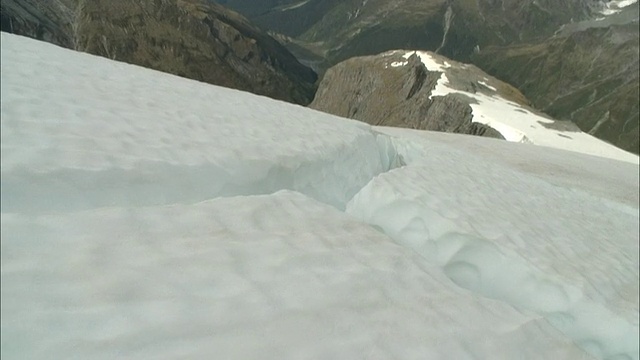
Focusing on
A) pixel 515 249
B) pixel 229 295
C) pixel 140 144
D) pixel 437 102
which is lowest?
pixel 437 102

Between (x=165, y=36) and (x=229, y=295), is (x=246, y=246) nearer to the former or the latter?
(x=229, y=295)

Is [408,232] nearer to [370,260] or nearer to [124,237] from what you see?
[370,260]

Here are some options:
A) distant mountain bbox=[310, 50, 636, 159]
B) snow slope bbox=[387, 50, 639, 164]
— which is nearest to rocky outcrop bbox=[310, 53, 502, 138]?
distant mountain bbox=[310, 50, 636, 159]

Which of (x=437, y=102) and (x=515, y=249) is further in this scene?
(x=437, y=102)

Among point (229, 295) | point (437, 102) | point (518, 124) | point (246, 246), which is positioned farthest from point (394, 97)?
point (229, 295)

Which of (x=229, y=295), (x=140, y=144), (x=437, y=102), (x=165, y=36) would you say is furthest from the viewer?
(x=165, y=36)

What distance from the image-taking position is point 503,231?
24.0 ft

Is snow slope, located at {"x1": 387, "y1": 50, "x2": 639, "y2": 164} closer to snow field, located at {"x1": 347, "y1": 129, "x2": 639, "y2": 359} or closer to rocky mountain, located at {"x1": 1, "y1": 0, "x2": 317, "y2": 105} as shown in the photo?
snow field, located at {"x1": 347, "y1": 129, "x2": 639, "y2": 359}

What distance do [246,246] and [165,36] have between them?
12280 cm

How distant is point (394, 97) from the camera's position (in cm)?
6569

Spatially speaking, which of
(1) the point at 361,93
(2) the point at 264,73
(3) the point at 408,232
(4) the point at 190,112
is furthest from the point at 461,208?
(2) the point at 264,73

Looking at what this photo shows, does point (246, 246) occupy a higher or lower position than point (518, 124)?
higher

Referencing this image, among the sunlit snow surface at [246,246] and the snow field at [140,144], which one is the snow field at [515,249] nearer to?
the sunlit snow surface at [246,246]

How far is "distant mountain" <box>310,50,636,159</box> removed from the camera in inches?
1793
